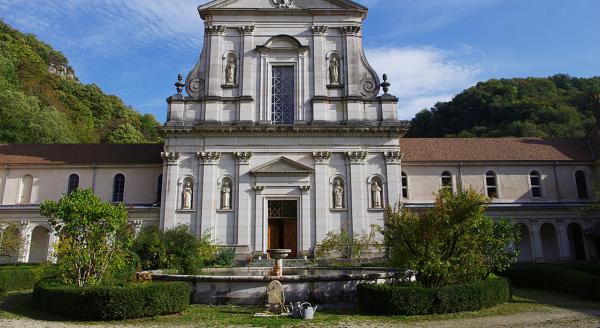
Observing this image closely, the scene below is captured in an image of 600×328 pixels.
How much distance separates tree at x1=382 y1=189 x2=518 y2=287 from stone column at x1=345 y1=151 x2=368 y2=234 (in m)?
12.1

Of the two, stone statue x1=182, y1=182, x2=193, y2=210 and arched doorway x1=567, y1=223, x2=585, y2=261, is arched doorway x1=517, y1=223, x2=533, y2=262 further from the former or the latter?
stone statue x1=182, y1=182, x2=193, y2=210

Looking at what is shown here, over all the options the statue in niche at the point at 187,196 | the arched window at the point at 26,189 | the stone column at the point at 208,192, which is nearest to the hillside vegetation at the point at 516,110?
the stone column at the point at 208,192

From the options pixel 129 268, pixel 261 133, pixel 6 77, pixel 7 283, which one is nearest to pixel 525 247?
→ pixel 261 133

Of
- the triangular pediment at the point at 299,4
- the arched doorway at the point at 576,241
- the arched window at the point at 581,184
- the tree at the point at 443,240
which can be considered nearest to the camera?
the tree at the point at 443,240

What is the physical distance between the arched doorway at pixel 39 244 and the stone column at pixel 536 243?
120 feet

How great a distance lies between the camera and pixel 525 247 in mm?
35312

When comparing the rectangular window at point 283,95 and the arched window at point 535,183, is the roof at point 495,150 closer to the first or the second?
the arched window at point 535,183

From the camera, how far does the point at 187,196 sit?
3053 cm

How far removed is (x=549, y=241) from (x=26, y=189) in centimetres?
4146

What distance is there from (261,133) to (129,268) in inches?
515

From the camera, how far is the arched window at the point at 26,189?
3469cm

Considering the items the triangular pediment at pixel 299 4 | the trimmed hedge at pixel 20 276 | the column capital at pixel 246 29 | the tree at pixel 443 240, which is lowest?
the trimmed hedge at pixel 20 276

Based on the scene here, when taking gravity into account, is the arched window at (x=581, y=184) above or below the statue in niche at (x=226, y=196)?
above

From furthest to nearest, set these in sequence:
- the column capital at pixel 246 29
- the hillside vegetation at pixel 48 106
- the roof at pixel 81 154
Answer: the hillside vegetation at pixel 48 106 < the roof at pixel 81 154 < the column capital at pixel 246 29
